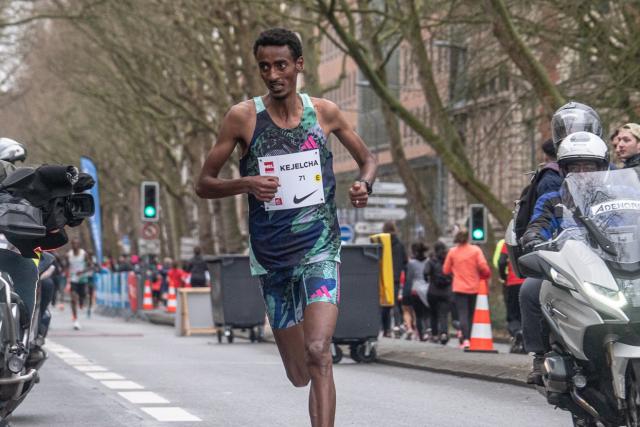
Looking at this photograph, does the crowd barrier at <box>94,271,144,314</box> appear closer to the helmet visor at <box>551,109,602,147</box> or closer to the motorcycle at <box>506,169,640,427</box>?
the helmet visor at <box>551,109,602,147</box>

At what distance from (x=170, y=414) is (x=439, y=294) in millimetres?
12931

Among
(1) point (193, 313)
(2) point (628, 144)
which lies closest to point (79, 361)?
(2) point (628, 144)

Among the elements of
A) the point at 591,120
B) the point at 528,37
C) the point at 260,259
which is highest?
the point at 528,37

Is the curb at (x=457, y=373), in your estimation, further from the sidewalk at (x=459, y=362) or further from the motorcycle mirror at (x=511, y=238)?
the motorcycle mirror at (x=511, y=238)

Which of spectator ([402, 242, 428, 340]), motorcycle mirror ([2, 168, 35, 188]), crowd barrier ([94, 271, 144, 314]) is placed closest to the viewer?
motorcycle mirror ([2, 168, 35, 188])

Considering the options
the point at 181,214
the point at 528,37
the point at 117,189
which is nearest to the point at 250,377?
the point at 528,37

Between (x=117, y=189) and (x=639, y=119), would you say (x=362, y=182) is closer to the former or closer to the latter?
(x=639, y=119)

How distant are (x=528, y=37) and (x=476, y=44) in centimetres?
224

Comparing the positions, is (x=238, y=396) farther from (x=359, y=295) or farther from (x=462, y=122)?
(x=462, y=122)

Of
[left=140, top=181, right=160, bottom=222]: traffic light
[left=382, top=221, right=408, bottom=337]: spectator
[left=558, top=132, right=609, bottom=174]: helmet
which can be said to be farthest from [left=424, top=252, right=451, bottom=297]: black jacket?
[left=558, top=132, right=609, bottom=174]: helmet

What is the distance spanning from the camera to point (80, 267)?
112ft

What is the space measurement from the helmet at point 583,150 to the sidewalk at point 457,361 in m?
5.95

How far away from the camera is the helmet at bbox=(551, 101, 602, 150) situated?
351 inches

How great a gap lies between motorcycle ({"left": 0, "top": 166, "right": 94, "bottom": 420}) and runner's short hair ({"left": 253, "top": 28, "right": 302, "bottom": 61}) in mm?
2016
